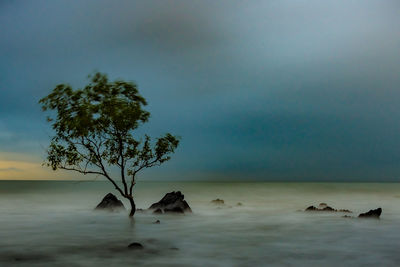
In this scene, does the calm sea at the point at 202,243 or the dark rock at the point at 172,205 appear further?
the dark rock at the point at 172,205

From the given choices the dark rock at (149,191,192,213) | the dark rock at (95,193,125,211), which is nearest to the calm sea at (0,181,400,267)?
the dark rock at (149,191,192,213)

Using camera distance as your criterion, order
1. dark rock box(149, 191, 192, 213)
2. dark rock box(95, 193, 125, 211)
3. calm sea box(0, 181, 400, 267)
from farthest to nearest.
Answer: dark rock box(95, 193, 125, 211)
dark rock box(149, 191, 192, 213)
calm sea box(0, 181, 400, 267)

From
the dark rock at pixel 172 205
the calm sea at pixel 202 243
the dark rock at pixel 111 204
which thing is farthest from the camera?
the dark rock at pixel 111 204

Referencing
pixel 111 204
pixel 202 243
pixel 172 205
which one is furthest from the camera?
pixel 111 204

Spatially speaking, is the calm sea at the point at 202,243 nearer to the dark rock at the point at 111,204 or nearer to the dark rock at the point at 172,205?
the dark rock at the point at 172,205

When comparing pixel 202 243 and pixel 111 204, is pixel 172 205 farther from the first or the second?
pixel 202 243

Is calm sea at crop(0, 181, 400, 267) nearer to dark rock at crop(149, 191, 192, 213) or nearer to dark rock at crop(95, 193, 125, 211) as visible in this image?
dark rock at crop(149, 191, 192, 213)

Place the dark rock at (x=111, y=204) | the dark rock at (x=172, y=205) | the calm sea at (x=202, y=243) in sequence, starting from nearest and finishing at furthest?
the calm sea at (x=202, y=243), the dark rock at (x=172, y=205), the dark rock at (x=111, y=204)

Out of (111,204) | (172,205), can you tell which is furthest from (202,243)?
(111,204)

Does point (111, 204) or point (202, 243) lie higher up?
point (111, 204)

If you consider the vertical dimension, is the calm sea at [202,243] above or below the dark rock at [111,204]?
below

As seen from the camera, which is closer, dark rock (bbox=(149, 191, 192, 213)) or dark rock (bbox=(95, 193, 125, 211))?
dark rock (bbox=(149, 191, 192, 213))

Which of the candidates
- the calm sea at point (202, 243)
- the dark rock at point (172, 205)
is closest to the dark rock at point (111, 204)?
the dark rock at point (172, 205)

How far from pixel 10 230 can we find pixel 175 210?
44.0 feet
